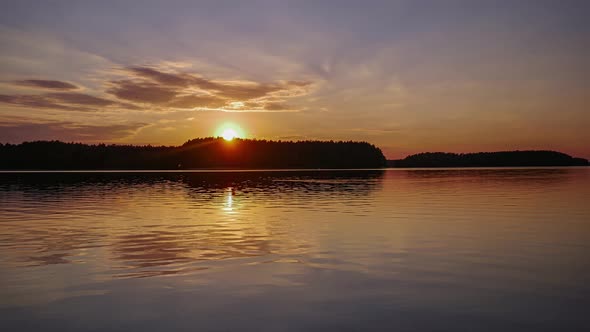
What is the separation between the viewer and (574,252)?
68.8 feet

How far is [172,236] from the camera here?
84.8ft

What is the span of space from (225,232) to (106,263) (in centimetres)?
938

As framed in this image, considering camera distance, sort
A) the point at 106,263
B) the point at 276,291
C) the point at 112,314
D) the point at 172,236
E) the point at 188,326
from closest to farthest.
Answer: the point at 188,326, the point at 112,314, the point at 276,291, the point at 106,263, the point at 172,236

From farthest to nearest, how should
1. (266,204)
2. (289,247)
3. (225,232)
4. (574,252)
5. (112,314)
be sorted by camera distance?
(266,204) → (225,232) → (289,247) → (574,252) → (112,314)

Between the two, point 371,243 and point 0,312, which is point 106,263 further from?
point 371,243

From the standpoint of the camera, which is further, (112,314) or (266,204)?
(266,204)

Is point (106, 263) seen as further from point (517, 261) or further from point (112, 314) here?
point (517, 261)

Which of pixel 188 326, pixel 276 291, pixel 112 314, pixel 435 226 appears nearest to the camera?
pixel 188 326

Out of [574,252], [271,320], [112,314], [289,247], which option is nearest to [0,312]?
[112,314]

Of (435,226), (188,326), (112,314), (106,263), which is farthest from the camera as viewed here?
(435,226)

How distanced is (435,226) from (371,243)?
7796mm

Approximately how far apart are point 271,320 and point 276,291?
106 inches

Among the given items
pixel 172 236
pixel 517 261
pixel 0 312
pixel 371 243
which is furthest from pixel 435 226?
pixel 0 312

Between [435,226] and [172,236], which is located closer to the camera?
[172,236]
